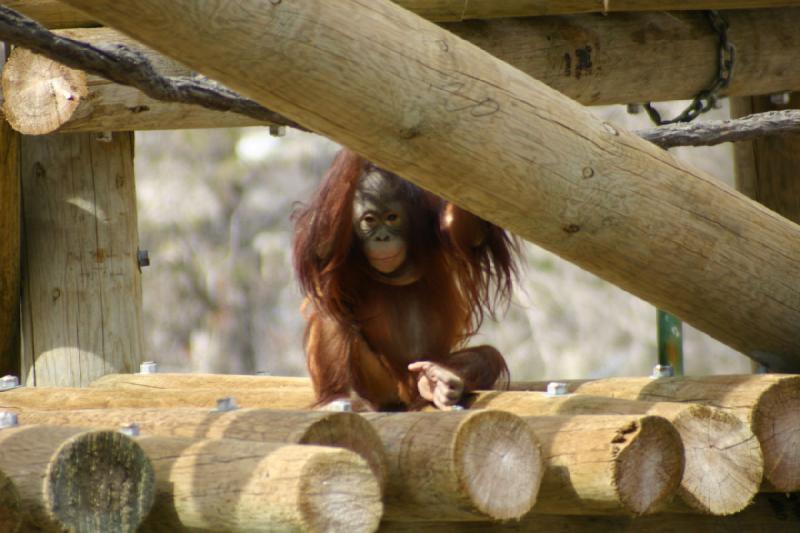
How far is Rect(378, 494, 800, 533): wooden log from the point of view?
99.7 inches

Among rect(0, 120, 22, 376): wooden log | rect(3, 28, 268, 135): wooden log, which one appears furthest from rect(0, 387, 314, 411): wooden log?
rect(3, 28, 268, 135): wooden log

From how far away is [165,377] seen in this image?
3986 millimetres

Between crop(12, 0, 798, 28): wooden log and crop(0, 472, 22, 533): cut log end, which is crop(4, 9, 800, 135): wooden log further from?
crop(0, 472, 22, 533): cut log end

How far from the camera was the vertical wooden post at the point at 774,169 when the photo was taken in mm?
4461

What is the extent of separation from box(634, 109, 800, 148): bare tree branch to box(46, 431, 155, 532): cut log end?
4.33 feet

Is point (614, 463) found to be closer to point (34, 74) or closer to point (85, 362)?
point (34, 74)

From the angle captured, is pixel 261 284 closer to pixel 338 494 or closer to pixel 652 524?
pixel 652 524

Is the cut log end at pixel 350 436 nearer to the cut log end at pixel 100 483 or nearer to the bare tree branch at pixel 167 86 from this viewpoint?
the cut log end at pixel 100 483

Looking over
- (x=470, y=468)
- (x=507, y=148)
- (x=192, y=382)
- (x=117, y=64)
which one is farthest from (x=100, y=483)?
(x=192, y=382)

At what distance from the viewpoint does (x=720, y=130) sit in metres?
2.96

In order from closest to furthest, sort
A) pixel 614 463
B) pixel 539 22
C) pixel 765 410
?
pixel 614 463
pixel 765 410
pixel 539 22

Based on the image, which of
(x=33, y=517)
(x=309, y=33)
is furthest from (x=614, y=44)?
(x=33, y=517)

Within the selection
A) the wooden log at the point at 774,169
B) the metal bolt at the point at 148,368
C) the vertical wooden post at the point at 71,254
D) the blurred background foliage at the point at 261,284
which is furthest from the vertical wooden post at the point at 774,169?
the blurred background foliage at the point at 261,284

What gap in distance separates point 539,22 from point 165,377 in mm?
1498
